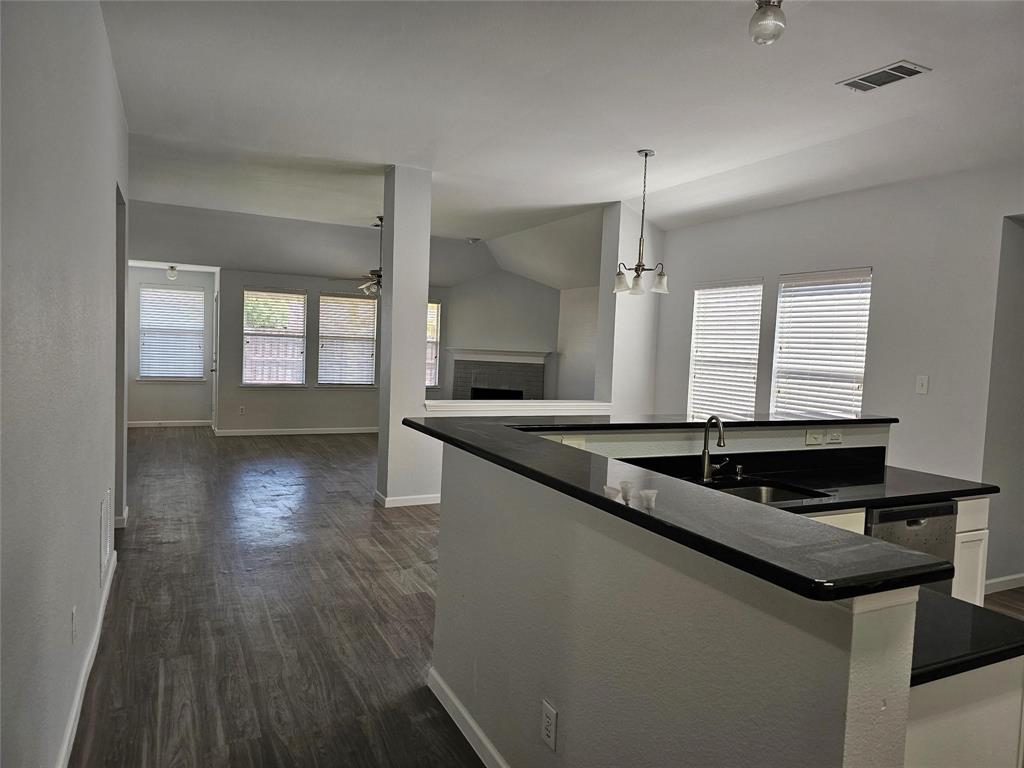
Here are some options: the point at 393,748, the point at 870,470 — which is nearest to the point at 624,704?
the point at 393,748

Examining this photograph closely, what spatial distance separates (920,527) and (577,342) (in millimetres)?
7428

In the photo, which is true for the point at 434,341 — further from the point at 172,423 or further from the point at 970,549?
the point at 970,549

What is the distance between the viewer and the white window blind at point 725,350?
18.9ft

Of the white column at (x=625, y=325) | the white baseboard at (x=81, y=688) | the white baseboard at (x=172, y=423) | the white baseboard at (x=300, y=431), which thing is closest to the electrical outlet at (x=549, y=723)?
the white baseboard at (x=81, y=688)

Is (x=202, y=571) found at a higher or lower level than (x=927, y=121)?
lower

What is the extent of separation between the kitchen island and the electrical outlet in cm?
2

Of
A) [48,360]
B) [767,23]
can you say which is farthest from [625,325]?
[48,360]

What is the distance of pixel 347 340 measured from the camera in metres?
10.1

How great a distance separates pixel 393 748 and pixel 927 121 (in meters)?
4.02

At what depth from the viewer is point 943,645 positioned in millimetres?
1266

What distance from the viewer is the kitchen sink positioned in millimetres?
2750

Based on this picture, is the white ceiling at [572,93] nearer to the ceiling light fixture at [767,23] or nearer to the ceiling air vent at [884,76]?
the ceiling air vent at [884,76]

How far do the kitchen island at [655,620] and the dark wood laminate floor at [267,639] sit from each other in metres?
0.32

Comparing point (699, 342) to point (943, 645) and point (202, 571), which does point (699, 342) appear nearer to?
point (202, 571)
